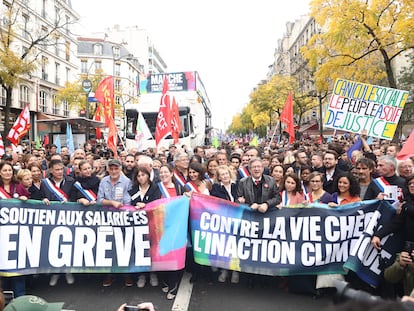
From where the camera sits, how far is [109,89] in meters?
13.3

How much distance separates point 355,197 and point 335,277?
40.2 inches

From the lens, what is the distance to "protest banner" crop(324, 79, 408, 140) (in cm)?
888

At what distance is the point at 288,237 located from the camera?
463cm

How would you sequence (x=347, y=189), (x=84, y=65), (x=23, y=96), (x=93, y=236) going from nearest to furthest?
(x=93, y=236), (x=347, y=189), (x=23, y=96), (x=84, y=65)

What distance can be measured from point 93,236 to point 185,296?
1.31 m

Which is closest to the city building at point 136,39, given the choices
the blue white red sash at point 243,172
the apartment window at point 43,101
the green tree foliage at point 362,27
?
the apartment window at point 43,101

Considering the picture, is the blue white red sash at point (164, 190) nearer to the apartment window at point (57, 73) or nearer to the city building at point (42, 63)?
the city building at point (42, 63)

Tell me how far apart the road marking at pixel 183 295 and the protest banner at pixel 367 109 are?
557cm

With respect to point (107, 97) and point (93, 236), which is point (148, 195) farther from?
point (107, 97)

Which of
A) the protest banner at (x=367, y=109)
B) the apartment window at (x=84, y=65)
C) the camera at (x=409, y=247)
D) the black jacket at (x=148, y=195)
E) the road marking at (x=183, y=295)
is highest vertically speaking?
the apartment window at (x=84, y=65)

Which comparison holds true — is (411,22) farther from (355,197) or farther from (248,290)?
(248,290)

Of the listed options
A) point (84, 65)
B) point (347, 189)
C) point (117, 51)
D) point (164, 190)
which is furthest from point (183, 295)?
point (117, 51)

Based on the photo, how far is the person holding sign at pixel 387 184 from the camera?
16.2 feet

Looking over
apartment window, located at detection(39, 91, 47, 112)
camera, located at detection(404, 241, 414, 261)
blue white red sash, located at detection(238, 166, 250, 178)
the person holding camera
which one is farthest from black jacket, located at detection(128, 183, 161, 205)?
apartment window, located at detection(39, 91, 47, 112)
